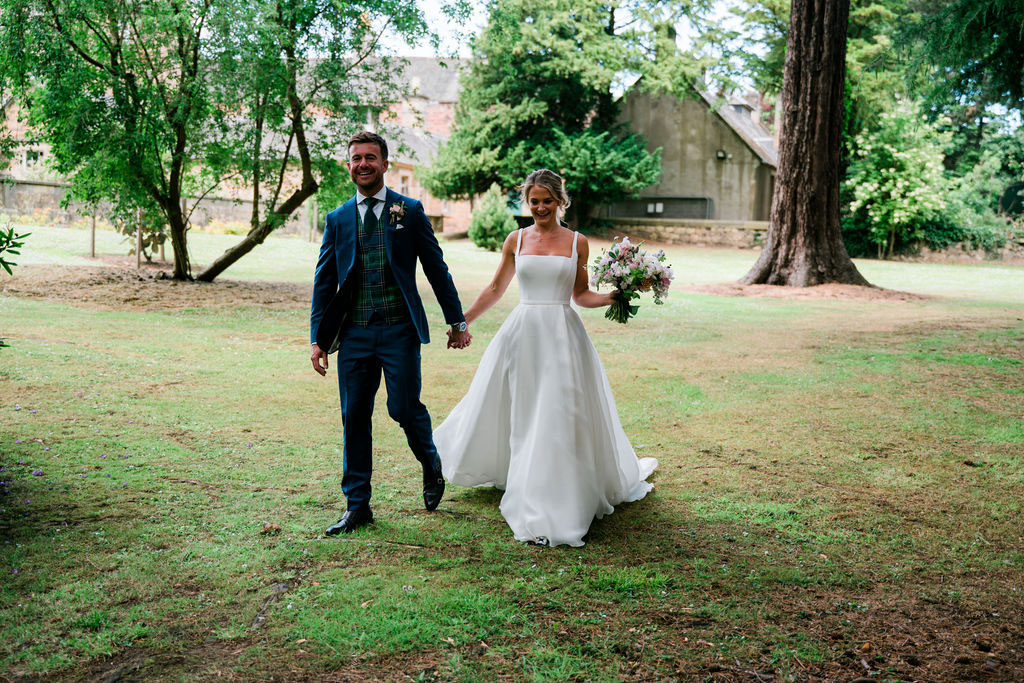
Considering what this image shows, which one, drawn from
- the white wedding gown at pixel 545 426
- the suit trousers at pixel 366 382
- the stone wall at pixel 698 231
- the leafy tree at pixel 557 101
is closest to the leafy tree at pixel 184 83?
the white wedding gown at pixel 545 426

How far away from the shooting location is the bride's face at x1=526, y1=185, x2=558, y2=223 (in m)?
5.04

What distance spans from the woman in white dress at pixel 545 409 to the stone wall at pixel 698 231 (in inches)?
1255

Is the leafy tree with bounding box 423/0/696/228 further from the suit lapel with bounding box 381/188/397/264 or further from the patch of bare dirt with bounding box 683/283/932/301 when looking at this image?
the suit lapel with bounding box 381/188/397/264

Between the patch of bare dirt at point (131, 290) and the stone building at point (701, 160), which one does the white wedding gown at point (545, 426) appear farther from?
the stone building at point (701, 160)

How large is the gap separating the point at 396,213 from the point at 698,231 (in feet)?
112

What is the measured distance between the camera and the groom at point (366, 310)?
4648mm

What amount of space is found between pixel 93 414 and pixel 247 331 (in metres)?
5.43

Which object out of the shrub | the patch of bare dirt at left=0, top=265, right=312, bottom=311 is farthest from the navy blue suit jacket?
the shrub

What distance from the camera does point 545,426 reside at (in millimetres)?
4848

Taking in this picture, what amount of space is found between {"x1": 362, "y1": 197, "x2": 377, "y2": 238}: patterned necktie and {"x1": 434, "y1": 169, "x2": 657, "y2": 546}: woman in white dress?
2.73 feet

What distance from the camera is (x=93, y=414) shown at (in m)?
7.23

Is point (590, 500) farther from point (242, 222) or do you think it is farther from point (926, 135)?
point (926, 135)

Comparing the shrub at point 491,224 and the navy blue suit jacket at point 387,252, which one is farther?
the shrub at point 491,224

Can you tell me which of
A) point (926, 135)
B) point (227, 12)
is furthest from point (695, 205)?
point (227, 12)
